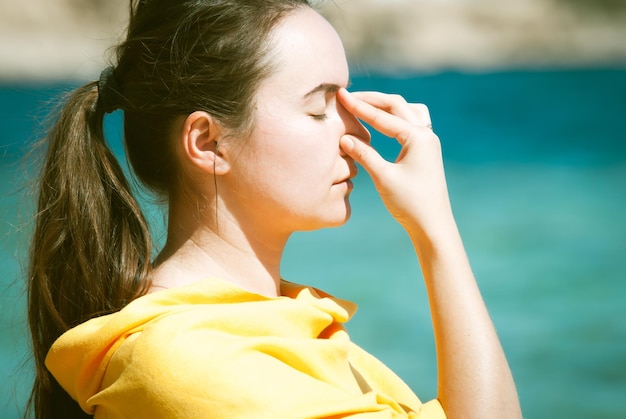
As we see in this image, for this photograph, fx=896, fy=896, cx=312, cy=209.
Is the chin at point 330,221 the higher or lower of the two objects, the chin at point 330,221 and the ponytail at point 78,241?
the higher

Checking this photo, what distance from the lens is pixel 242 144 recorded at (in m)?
1.51

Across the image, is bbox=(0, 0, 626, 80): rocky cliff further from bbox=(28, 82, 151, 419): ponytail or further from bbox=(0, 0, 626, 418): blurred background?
bbox=(28, 82, 151, 419): ponytail

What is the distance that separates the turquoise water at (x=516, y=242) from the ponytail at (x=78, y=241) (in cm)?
18

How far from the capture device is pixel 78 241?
59.4 inches

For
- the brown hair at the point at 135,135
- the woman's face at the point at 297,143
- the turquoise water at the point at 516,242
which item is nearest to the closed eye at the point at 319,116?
the woman's face at the point at 297,143

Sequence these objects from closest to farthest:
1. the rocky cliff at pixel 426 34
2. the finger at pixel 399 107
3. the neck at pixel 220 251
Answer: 1. the neck at pixel 220 251
2. the finger at pixel 399 107
3. the rocky cliff at pixel 426 34

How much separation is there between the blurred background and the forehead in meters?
0.33

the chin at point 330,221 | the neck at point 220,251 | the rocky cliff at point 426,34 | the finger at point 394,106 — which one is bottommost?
the neck at point 220,251

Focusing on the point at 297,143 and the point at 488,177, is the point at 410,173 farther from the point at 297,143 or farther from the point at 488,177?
the point at 488,177

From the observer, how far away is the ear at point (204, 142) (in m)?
1.51

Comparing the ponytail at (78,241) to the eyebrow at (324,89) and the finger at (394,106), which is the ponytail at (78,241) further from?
the finger at (394,106)

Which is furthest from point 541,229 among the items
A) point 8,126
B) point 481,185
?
point 8,126

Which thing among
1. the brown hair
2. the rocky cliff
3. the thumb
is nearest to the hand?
the thumb

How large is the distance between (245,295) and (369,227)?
7.80 meters
